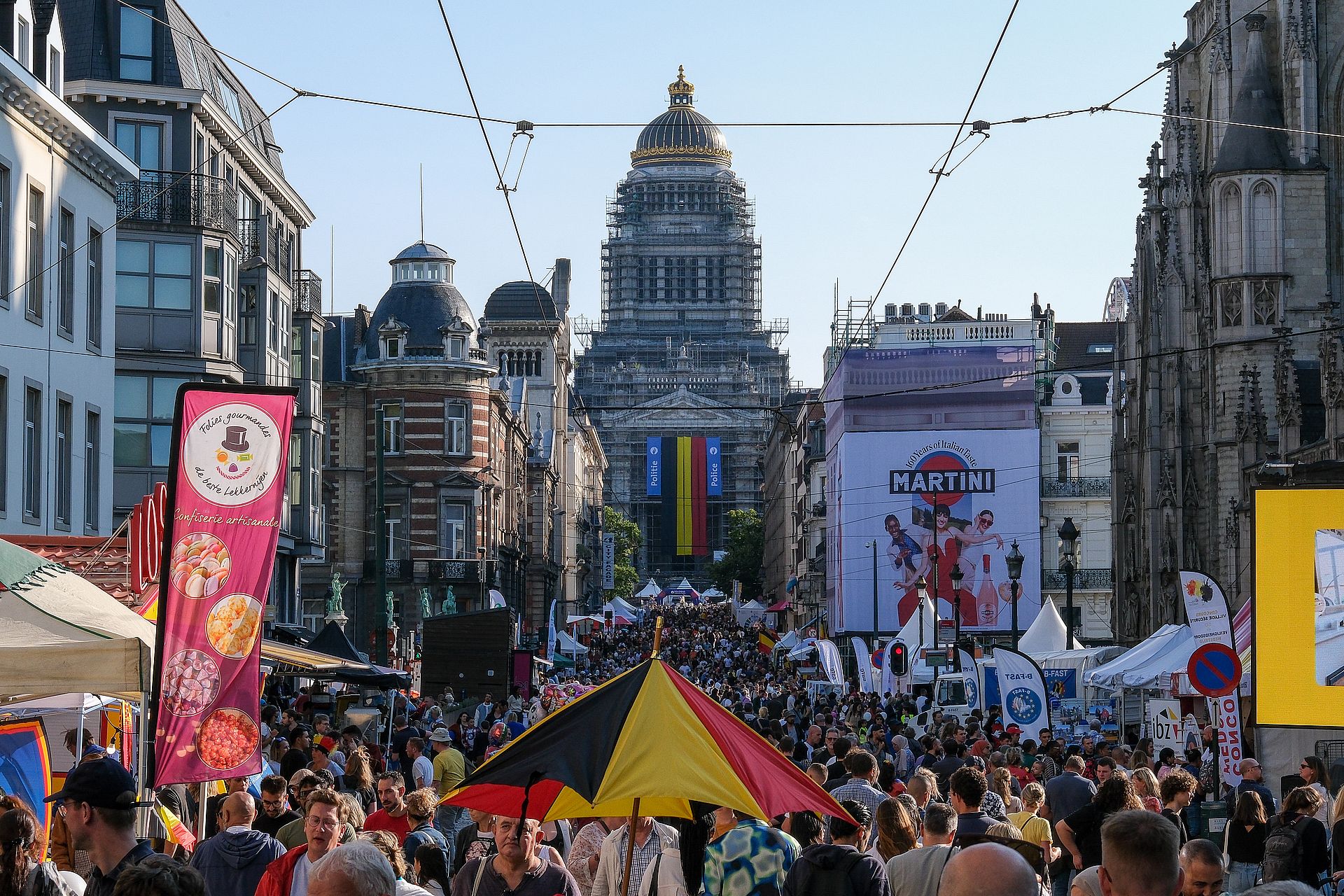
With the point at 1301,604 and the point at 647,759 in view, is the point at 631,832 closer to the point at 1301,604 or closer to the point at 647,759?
the point at 647,759

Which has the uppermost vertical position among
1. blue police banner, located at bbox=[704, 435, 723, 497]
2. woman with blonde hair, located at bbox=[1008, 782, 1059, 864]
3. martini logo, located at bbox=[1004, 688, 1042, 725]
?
blue police banner, located at bbox=[704, 435, 723, 497]

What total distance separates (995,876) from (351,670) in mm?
20459

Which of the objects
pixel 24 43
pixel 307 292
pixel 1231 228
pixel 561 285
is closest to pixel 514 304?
pixel 561 285

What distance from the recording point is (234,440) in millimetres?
11180

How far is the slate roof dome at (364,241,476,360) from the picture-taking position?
68.2 meters

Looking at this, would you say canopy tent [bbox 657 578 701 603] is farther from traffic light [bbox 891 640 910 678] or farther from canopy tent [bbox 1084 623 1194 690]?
canopy tent [bbox 1084 623 1194 690]

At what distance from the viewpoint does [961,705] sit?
35000 mm

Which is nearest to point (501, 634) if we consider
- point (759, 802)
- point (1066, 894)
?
point (1066, 894)

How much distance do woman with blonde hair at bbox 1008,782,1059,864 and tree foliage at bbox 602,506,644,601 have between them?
438ft

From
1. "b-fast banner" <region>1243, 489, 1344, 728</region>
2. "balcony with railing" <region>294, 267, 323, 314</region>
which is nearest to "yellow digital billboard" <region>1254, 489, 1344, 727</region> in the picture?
"b-fast banner" <region>1243, 489, 1344, 728</region>

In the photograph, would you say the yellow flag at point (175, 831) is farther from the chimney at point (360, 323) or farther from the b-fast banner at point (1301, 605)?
the chimney at point (360, 323)

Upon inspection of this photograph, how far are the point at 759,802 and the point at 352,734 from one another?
1215cm

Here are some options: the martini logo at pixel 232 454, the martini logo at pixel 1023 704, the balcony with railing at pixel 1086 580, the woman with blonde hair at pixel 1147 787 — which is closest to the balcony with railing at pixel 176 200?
the martini logo at pixel 1023 704

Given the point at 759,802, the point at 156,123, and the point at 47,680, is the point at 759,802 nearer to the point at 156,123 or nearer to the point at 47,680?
the point at 47,680
